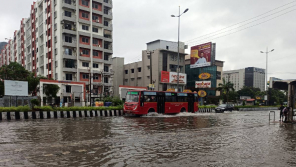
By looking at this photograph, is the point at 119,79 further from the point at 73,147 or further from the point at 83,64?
the point at 73,147

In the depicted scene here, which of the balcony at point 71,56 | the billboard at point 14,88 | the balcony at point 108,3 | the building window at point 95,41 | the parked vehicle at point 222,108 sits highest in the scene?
the balcony at point 108,3

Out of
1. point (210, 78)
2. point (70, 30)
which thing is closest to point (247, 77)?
point (210, 78)

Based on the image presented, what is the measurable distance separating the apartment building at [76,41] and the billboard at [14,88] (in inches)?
936

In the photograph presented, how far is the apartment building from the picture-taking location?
163ft

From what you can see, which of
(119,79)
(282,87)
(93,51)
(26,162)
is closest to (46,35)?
(93,51)

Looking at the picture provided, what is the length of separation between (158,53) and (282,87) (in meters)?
42.0

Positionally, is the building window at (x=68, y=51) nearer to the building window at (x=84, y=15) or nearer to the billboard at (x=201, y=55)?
the building window at (x=84, y=15)

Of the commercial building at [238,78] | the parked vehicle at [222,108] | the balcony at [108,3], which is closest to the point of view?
the parked vehicle at [222,108]

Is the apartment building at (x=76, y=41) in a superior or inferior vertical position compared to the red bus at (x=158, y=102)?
superior

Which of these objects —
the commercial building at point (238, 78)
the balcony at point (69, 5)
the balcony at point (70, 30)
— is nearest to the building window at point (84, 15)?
the balcony at point (69, 5)

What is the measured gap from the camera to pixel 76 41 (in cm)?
5062

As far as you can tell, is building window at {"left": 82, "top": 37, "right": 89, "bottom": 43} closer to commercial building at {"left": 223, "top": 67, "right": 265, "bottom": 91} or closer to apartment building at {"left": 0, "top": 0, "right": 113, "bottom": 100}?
apartment building at {"left": 0, "top": 0, "right": 113, "bottom": 100}

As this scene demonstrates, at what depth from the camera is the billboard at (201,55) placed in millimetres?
48403

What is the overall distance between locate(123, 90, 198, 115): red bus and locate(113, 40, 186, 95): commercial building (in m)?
26.0
